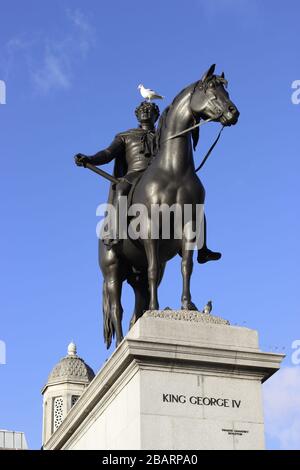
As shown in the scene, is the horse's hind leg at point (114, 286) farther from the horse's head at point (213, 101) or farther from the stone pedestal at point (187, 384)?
the horse's head at point (213, 101)

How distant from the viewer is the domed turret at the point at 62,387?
4756 centimetres

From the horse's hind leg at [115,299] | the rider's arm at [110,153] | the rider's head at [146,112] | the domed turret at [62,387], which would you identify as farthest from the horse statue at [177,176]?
the domed turret at [62,387]

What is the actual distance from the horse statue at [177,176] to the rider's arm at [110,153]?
1361mm

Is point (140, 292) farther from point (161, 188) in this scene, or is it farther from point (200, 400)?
point (200, 400)

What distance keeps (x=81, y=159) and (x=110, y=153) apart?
3.03ft

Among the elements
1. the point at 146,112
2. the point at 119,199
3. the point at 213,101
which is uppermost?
the point at 146,112

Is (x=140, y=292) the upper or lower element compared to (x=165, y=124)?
lower

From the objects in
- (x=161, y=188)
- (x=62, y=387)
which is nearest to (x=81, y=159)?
(x=161, y=188)

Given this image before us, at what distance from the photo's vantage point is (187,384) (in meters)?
14.0

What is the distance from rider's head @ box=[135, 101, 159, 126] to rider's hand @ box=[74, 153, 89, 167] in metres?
1.88

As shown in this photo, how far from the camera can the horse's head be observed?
1571 cm

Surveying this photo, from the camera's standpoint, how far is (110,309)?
58.1 ft

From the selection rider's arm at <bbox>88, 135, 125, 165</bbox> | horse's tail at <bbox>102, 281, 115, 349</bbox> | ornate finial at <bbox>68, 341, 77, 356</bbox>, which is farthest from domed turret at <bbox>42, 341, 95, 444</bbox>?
rider's arm at <bbox>88, 135, 125, 165</bbox>
